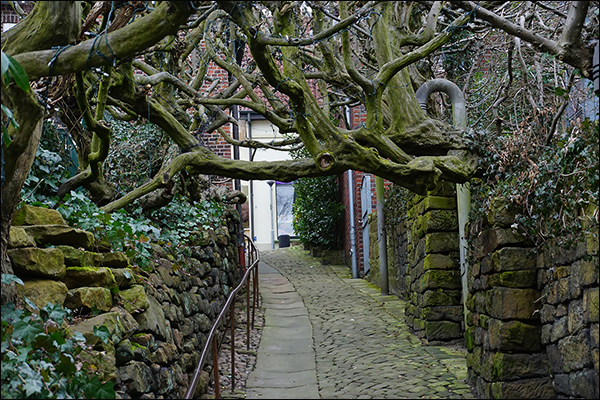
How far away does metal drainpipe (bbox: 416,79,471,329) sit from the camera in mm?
6559

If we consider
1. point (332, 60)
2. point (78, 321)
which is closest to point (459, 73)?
point (332, 60)

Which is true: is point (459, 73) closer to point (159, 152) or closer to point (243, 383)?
point (159, 152)

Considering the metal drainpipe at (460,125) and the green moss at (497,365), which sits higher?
the metal drainpipe at (460,125)

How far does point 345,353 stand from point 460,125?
3011 mm

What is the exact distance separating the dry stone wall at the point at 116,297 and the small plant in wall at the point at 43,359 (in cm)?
15

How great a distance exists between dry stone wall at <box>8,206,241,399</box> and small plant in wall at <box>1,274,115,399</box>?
155mm

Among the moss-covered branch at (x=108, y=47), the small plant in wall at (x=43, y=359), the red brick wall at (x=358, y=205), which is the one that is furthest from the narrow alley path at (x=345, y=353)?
the moss-covered branch at (x=108, y=47)

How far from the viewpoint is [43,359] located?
308 cm

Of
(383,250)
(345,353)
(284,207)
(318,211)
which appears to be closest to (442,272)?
(345,353)

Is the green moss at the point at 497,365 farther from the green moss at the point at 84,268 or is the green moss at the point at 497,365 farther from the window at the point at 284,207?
the window at the point at 284,207

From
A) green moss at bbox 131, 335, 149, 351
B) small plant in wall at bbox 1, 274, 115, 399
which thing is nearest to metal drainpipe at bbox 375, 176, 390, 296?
green moss at bbox 131, 335, 149, 351

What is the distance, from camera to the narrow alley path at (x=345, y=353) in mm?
5578

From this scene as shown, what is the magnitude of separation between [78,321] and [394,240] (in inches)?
289

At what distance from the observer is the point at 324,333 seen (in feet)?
26.4
